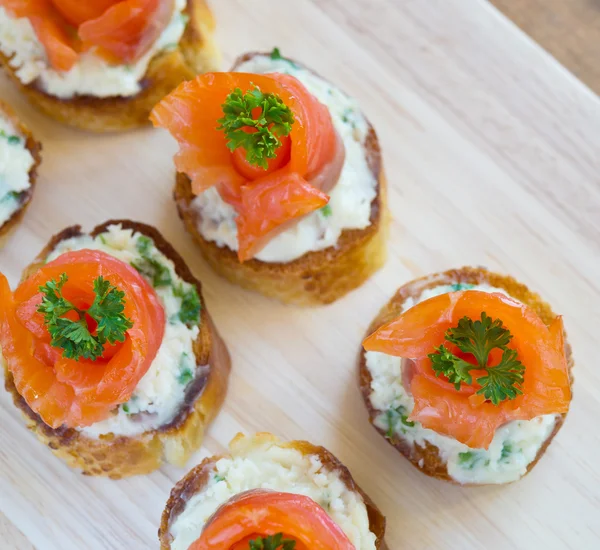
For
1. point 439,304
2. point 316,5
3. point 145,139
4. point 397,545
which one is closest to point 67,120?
point 145,139

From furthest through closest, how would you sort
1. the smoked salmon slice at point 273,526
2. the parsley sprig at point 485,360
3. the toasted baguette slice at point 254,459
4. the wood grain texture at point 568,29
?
the wood grain texture at point 568,29
the toasted baguette slice at point 254,459
the parsley sprig at point 485,360
the smoked salmon slice at point 273,526

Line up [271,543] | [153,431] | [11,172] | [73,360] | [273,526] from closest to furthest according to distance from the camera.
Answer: [271,543]
[273,526]
[73,360]
[153,431]
[11,172]

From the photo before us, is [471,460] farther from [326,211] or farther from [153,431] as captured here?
[153,431]

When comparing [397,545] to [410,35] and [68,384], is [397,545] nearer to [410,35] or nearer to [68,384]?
[68,384]

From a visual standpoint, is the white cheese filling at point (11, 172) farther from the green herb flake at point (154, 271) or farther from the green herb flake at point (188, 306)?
the green herb flake at point (188, 306)

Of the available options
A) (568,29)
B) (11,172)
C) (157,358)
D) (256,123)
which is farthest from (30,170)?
(568,29)

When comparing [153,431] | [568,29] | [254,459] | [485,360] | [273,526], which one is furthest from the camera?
[568,29]

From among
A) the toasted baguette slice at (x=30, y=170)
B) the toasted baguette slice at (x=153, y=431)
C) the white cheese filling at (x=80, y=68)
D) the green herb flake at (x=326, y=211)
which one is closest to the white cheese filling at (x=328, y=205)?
the green herb flake at (x=326, y=211)
